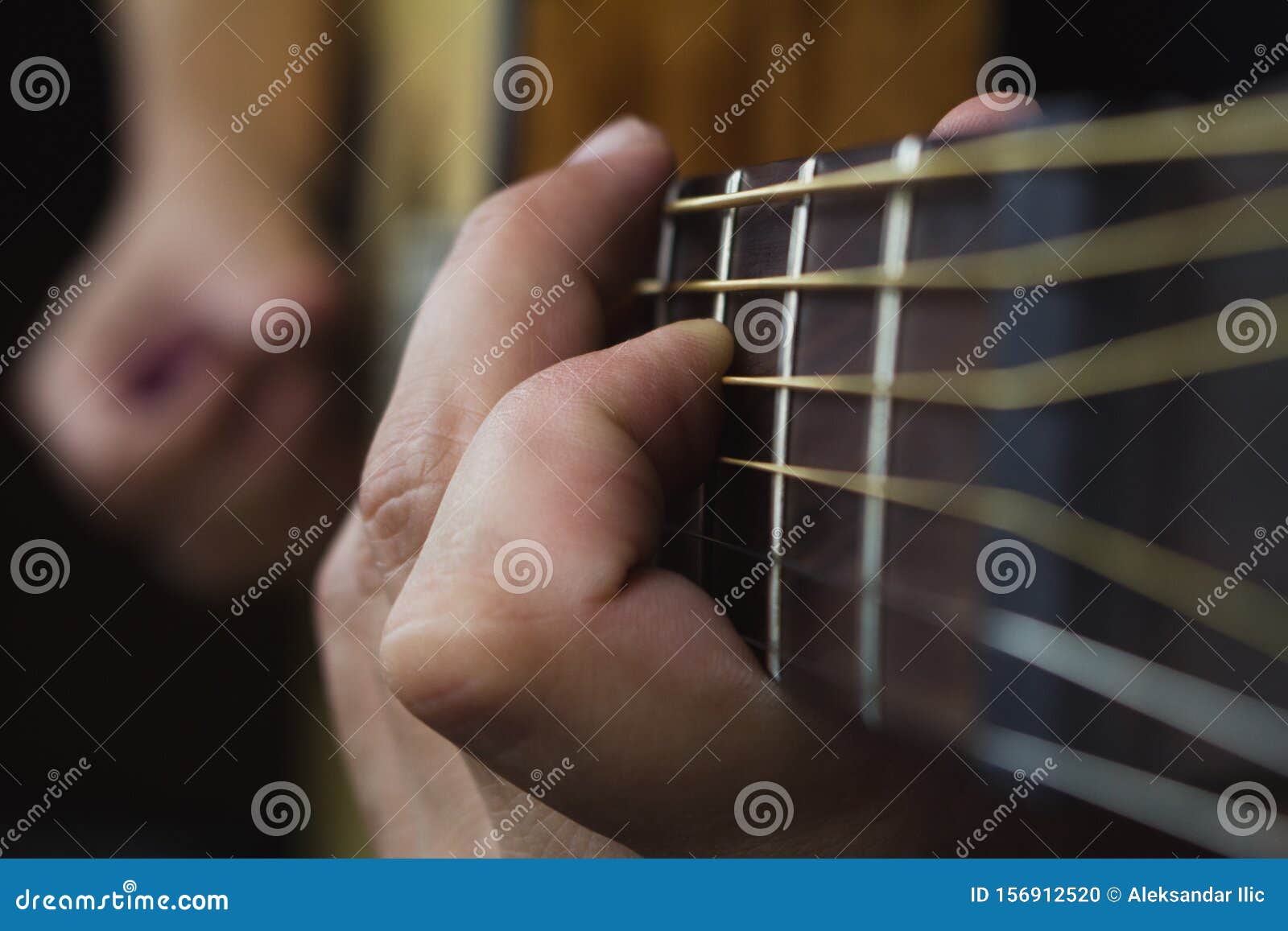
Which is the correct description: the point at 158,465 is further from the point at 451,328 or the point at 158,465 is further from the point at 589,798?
the point at 589,798

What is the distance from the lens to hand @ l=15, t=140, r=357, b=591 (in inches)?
35.1

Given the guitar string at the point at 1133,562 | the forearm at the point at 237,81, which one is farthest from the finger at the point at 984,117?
the forearm at the point at 237,81

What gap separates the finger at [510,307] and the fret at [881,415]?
232 mm

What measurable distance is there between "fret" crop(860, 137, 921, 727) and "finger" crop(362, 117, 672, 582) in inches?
9.1

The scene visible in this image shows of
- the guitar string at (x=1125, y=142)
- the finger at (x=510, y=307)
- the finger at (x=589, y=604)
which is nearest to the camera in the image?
the guitar string at (x=1125, y=142)

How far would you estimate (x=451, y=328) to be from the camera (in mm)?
524

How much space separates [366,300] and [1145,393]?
3.06 ft

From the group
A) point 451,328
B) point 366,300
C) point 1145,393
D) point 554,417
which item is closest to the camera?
point 1145,393

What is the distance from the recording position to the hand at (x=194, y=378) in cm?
89

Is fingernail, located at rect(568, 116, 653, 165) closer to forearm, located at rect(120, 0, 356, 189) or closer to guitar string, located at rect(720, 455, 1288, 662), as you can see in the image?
guitar string, located at rect(720, 455, 1288, 662)

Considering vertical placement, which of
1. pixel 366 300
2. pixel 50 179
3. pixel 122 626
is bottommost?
pixel 122 626

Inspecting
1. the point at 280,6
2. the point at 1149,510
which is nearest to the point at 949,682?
the point at 1149,510

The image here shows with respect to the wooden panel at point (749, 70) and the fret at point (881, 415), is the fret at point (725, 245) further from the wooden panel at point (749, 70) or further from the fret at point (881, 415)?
the wooden panel at point (749, 70)

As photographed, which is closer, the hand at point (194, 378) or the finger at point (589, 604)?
the finger at point (589, 604)
